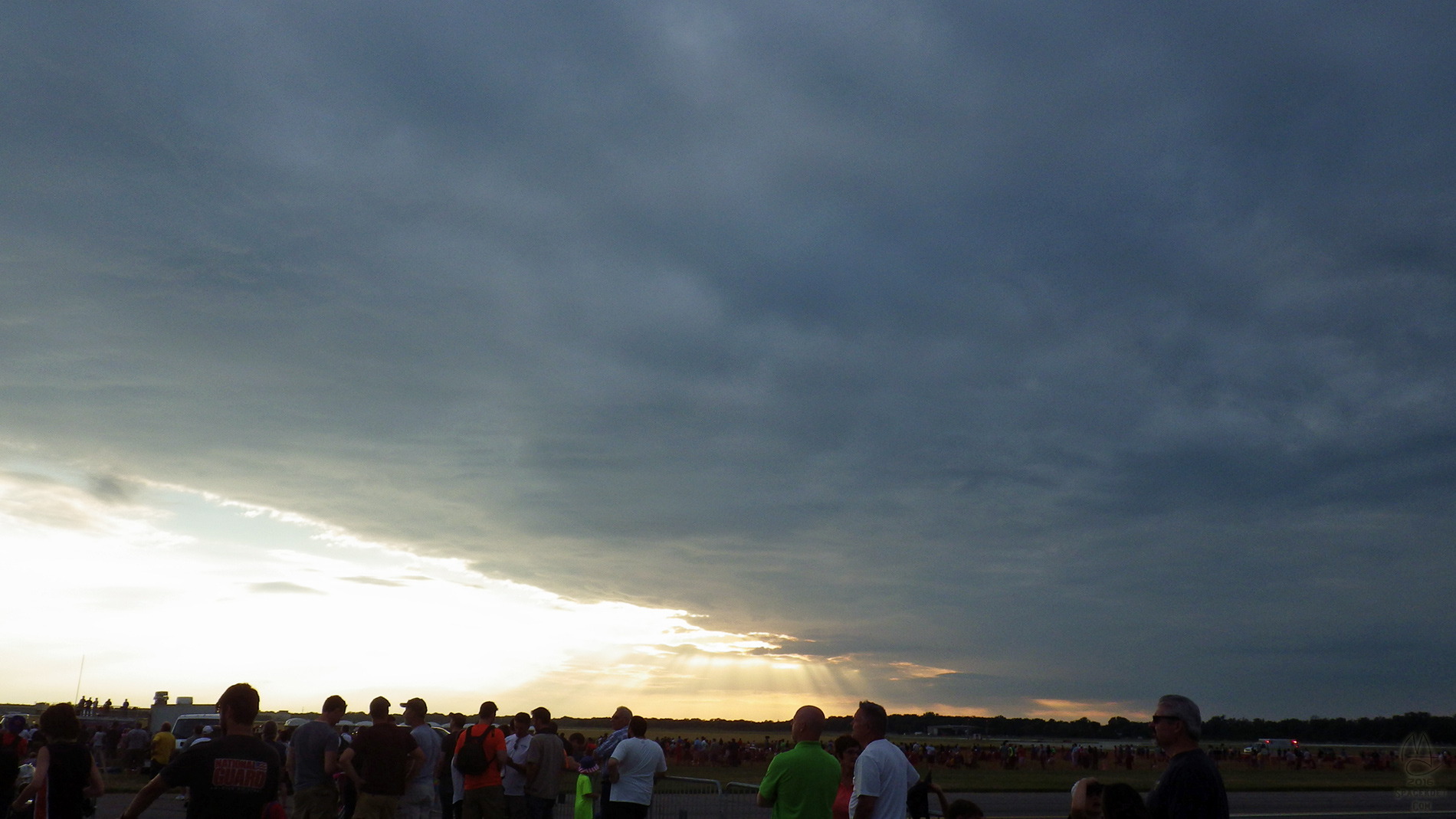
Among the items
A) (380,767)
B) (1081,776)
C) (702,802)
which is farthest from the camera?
(1081,776)

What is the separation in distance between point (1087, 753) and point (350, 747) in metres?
57.5

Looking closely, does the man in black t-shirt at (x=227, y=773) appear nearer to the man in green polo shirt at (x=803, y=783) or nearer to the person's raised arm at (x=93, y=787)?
the person's raised arm at (x=93, y=787)

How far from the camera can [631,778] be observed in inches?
433

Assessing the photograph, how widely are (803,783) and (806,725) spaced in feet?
1.48

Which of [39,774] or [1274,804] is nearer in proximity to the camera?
[39,774]

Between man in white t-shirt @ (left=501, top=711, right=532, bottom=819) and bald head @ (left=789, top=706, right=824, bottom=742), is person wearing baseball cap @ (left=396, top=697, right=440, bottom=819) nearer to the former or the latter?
man in white t-shirt @ (left=501, top=711, right=532, bottom=819)

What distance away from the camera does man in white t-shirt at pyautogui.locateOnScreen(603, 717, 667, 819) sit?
10.9 meters

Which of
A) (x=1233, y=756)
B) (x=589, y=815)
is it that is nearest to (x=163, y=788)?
(x=589, y=815)

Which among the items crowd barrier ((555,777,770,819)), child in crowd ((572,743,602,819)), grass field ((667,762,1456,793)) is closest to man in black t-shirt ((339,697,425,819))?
child in crowd ((572,743,602,819))

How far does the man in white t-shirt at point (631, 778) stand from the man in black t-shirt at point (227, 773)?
219 inches

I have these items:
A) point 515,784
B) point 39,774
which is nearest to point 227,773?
point 39,774

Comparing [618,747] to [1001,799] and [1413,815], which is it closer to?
[1001,799]

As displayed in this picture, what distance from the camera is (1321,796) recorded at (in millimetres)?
36031

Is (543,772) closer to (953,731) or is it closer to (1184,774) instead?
(1184,774)
